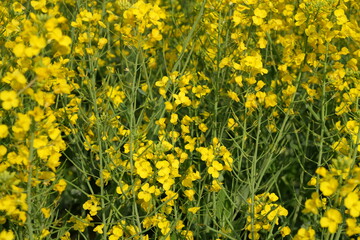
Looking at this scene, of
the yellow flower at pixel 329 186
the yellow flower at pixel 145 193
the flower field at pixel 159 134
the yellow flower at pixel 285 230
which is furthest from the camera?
the yellow flower at pixel 285 230

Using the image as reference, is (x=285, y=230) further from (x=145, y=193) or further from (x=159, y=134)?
(x=159, y=134)

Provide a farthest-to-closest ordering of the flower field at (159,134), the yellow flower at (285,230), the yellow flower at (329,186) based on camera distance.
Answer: the yellow flower at (285,230) → the flower field at (159,134) → the yellow flower at (329,186)

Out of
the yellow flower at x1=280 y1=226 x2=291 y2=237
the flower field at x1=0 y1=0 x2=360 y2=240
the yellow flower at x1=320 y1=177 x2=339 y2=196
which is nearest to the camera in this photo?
the yellow flower at x1=320 y1=177 x2=339 y2=196

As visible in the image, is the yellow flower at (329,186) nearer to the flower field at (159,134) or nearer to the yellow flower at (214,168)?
the flower field at (159,134)

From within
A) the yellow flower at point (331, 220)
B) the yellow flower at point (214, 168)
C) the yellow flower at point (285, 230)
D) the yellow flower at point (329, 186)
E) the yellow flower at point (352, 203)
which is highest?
the yellow flower at point (329, 186)

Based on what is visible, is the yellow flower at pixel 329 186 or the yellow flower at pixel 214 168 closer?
the yellow flower at pixel 329 186

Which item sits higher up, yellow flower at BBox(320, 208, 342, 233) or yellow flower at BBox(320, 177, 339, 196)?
yellow flower at BBox(320, 177, 339, 196)

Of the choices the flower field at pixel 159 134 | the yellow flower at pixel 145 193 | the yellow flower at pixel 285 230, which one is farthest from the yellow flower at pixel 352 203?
the yellow flower at pixel 145 193

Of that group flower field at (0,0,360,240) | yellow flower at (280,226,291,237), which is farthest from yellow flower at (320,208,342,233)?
yellow flower at (280,226,291,237)

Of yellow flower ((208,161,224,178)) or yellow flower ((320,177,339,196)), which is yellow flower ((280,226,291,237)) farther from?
yellow flower ((320,177,339,196))

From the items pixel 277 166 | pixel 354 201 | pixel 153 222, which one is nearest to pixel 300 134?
pixel 277 166

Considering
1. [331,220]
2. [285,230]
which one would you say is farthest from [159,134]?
[331,220]

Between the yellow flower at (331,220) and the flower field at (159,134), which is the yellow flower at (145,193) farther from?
the yellow flower at (331,220)

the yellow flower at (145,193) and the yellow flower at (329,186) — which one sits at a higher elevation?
the yellow flower at (329,186)
